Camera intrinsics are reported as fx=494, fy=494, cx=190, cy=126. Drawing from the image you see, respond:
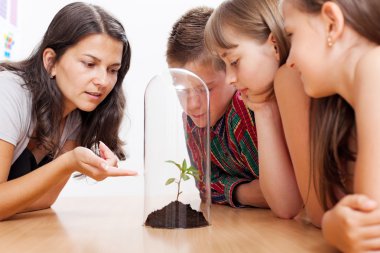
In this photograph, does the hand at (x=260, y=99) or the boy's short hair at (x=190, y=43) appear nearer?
the hand at (x=260, y=99)

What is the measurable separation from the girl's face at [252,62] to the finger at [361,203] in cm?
59

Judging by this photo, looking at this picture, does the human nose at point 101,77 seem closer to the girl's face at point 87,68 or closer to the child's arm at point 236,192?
the girl's face at point 87,68

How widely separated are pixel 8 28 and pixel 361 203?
8.51 ft

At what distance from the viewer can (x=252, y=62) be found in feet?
3.90

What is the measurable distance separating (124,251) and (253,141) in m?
0.73

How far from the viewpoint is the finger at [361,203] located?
613mm

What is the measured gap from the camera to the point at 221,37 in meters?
1.22

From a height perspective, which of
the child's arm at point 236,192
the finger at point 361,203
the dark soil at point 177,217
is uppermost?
the finger at point 361,203

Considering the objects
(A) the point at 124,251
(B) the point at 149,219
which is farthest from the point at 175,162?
(A) the point at 124,251

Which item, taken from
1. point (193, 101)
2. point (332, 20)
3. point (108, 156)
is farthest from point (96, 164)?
point (332, 20)

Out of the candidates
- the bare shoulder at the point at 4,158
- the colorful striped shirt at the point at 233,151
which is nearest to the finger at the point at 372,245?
the colorful striped shirt at the point at 233,151

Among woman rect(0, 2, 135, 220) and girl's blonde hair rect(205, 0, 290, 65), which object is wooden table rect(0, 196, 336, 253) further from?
girl's blonde hair rect(205, 0, 290, 65)

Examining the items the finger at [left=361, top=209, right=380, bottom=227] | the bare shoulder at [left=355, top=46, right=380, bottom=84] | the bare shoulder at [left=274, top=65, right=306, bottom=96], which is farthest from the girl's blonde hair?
the finger at [left=361, top=209, right=380, bottom=227]

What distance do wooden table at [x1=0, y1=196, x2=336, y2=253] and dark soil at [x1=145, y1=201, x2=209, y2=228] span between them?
0.03 metres
